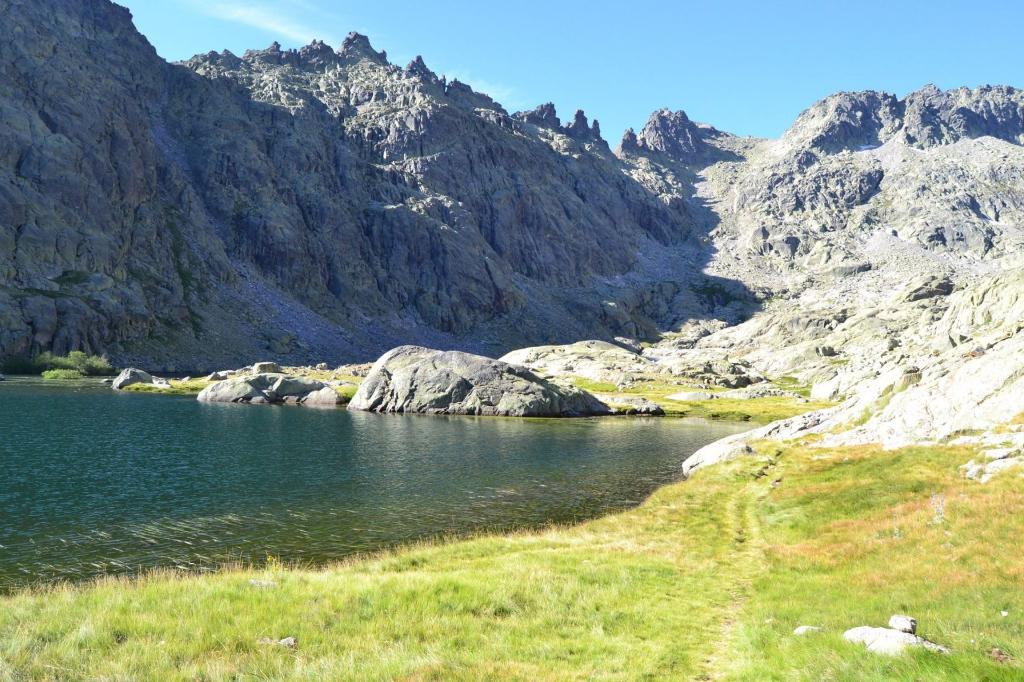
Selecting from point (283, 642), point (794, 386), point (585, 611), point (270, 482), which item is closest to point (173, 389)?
point (270, 482)

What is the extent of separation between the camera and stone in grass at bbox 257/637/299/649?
1401 cm

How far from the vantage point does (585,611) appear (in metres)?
18.5

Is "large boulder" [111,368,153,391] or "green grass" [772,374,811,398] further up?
"green grass" [772,374,811,398]

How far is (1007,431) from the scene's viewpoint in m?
35.0

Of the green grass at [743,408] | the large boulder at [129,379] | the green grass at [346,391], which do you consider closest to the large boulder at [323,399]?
the green grass at [346,391]

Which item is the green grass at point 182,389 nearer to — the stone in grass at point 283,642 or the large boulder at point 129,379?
the large boulder at point 129,379

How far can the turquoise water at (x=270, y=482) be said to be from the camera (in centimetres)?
3209

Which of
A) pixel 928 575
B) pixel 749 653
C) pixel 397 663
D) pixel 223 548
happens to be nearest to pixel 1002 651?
pixel 749 653

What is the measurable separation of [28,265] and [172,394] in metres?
104

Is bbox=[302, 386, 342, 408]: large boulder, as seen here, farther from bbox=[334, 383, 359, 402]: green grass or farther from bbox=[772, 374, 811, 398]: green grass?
bbox=[772, 374, 811, 398]: green grass

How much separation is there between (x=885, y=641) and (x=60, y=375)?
18440 cm

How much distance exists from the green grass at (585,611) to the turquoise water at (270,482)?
366 inches

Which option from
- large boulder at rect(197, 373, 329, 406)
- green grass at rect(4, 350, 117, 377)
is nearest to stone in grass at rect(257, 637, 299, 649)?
large boulder at rect(197, 373, 329, 406)

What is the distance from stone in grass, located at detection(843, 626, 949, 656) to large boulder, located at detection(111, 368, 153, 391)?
485 feet
